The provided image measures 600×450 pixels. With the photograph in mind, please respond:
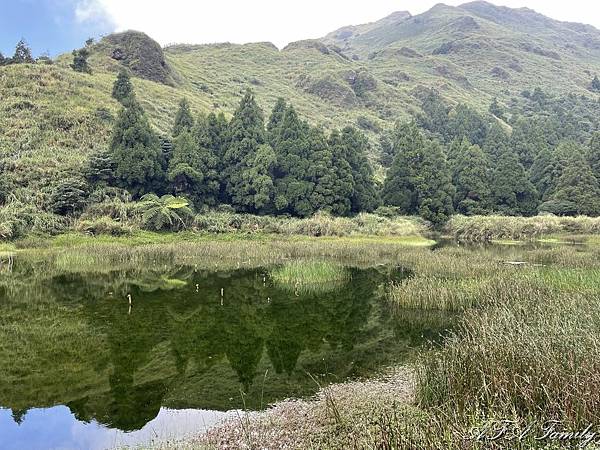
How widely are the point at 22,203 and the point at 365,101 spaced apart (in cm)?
10064

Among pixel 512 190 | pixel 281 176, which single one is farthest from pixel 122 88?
pixel 512 190

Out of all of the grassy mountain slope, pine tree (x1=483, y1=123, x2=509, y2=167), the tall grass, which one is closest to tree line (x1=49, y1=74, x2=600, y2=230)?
pine tree (x1=483, y1=123, x2=509, y2=167)

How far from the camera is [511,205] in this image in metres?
60.9

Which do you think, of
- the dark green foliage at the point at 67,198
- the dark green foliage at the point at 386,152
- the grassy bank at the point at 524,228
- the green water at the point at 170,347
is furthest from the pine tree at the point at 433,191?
the dark green foliage at the point at 67,198

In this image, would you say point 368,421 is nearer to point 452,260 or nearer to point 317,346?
point 317,346

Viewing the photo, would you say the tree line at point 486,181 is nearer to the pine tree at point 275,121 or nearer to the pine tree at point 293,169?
the pine tree at point 293,169

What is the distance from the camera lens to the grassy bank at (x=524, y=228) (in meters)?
48.8

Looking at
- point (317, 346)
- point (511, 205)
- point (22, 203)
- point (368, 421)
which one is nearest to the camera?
point (368, 421)

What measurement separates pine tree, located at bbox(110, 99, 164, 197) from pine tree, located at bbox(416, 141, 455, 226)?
28.8m

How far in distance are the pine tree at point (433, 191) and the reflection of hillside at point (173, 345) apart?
35296 mm

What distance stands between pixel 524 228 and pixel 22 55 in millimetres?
71950

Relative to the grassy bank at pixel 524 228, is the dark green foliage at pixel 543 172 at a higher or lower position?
higher

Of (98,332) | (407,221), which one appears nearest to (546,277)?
(98,332)

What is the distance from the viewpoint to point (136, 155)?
46.9 metres
